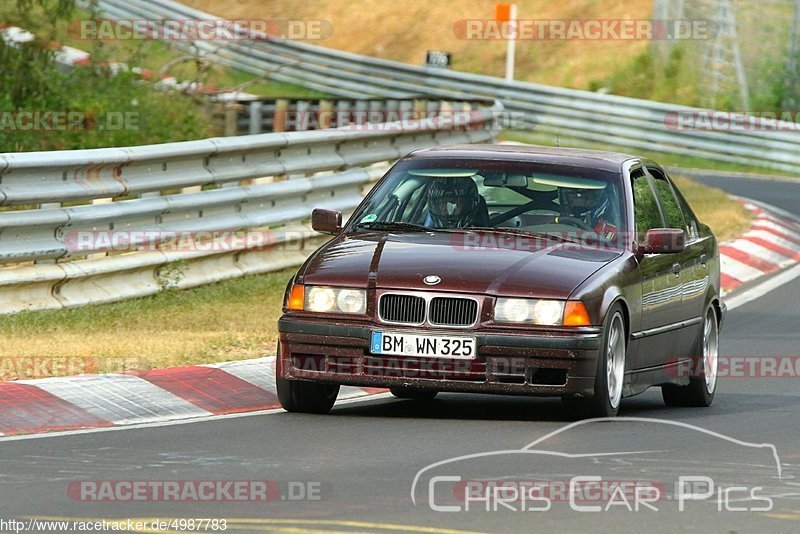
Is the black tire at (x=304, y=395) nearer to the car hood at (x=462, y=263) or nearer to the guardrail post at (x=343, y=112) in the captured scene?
the car hood at (x=462, y=263)

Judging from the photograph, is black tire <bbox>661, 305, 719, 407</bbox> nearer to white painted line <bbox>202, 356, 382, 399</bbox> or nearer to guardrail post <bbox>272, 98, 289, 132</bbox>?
white painted line <bbox>202, 356, 382, 399</bbox>

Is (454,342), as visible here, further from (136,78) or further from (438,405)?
(136,78)

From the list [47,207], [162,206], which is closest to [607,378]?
[47,207]

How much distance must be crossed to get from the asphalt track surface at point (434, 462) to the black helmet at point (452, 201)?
1.05 meters

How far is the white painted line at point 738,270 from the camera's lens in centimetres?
1769

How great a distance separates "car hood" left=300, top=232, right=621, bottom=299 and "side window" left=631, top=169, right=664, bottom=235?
0.53m

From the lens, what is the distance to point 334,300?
904cm

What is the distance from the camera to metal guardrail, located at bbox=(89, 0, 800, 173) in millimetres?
31266

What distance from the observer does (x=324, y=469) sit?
7.50 metres

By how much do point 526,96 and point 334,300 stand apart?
24936 mm
